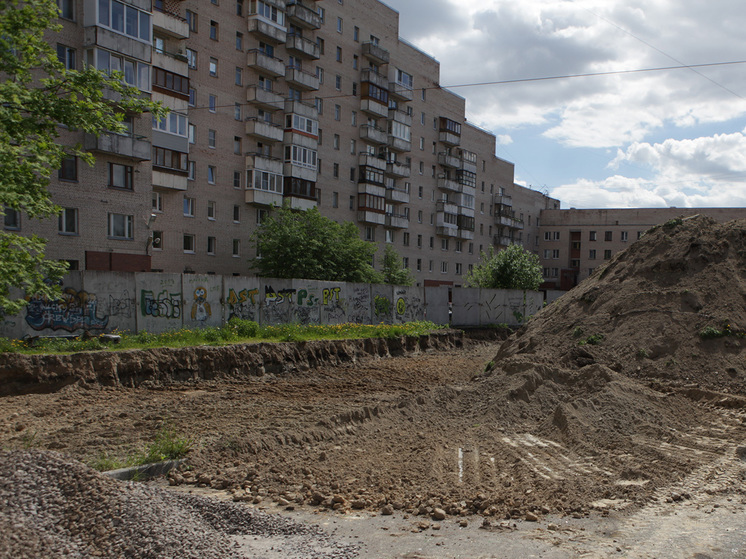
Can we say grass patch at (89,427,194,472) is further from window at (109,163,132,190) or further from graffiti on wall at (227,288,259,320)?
window at (109,163,132,190)

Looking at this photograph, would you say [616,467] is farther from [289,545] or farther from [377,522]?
[289,545]

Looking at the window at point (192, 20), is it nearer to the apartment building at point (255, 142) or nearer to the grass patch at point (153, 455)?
the apartment building at point (255, 142)

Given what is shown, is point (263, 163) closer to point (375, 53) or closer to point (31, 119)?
point (375, 53)

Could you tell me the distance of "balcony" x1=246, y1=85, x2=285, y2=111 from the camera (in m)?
42.1

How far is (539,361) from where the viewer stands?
14172mm

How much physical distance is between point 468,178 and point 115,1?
154 ft

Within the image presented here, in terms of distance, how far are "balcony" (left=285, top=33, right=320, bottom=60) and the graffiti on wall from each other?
2774 centimetres

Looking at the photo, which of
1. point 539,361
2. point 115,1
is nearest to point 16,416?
point 539,361

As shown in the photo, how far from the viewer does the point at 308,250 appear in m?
38.0

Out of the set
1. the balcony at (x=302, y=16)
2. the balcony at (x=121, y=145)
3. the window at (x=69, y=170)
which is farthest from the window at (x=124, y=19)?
the balcony at (x=302, y=16)

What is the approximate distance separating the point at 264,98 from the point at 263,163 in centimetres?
477

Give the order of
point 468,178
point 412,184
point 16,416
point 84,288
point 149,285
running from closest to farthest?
1. point 16,416
2. point 84,288
3. point 149,285
4. point 412,184
5. point 468,178

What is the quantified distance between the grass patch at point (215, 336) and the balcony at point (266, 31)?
2627 cm

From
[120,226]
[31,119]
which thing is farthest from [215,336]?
[120,226]
